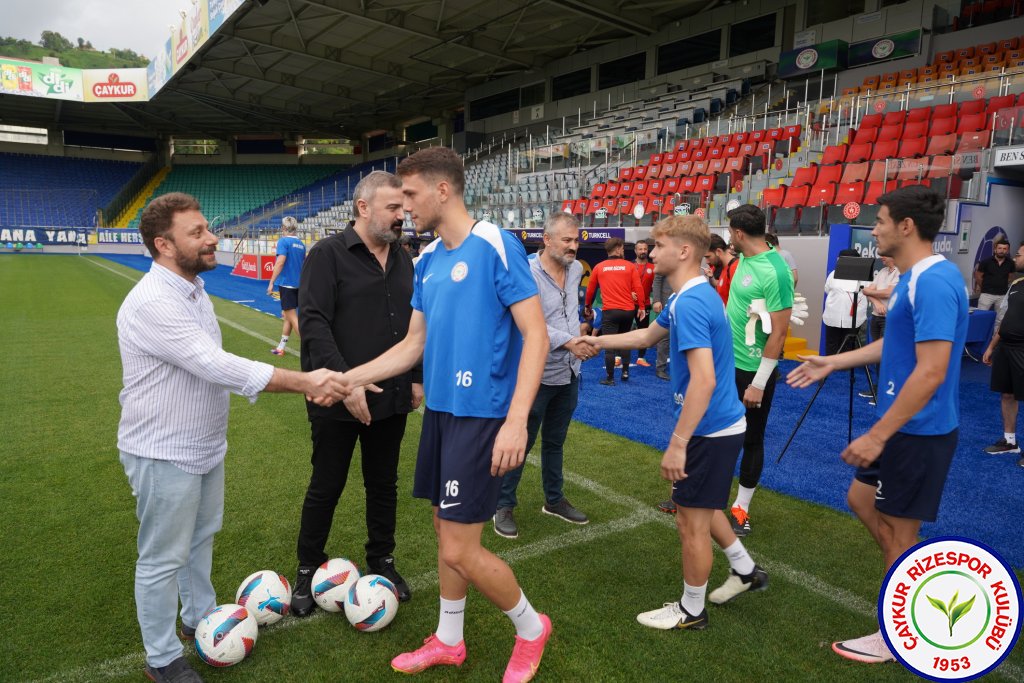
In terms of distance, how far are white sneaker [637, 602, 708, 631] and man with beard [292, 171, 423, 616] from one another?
1288 mm

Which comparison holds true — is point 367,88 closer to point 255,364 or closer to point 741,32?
point 741,32

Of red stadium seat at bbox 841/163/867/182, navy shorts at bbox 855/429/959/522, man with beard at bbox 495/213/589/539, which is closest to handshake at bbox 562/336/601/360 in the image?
man with beard at bbox 495/213/589/539

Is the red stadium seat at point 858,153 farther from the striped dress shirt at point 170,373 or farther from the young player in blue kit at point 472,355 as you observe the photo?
the striped dress shirt at point 170,373

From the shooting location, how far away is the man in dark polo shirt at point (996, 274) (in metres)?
10.2

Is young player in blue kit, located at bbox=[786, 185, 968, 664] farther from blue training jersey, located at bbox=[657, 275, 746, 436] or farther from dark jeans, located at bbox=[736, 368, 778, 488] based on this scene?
dark jeans, located at bbox=[736, 368, 778, 488]

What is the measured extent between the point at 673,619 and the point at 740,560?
19.7 inches

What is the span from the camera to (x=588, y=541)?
4.14m

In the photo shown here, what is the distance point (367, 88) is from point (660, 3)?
1902 cm

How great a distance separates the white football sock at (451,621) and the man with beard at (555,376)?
1355mm

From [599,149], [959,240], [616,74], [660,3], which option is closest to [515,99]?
[616,74]

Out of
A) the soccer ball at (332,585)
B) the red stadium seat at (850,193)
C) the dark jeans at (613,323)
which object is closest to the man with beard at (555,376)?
the soccer ball at (332,585)

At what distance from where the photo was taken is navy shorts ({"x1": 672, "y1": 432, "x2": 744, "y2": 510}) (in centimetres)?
296

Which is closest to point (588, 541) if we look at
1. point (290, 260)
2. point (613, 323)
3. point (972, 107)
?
point (613, 323)

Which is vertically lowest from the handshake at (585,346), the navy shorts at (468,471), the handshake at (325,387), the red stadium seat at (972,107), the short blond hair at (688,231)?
the navy shorts at (468,471)
